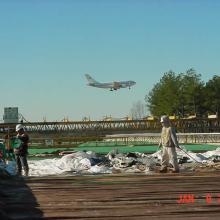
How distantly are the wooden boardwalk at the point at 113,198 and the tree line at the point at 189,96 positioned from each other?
2344 inches

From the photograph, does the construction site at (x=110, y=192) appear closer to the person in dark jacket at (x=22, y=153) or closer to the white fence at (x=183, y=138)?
Answer: the person in dark jacket at (x=22, y=153)

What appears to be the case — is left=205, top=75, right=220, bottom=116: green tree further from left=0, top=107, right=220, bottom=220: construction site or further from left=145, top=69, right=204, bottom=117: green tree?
left=0, top=107, right=220, bottom=220: construction site

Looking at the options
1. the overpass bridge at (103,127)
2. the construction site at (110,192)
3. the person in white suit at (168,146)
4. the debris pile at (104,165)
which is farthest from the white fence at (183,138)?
the person in white suit at (168,146)

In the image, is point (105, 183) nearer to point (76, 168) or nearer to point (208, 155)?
point (76, 168)

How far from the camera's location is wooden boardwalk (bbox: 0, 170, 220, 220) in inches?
306

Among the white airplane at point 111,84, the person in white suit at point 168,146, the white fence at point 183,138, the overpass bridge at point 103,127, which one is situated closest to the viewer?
the person in white suit at point 168,146

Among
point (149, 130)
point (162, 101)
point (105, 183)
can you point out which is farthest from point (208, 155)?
point (162, 101)

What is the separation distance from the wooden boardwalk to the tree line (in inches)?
2344

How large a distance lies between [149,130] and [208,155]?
29.8 metres

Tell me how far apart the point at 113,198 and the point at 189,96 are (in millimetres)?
63157

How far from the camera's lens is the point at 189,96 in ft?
235

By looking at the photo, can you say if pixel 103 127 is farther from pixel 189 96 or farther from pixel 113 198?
pixel 113 198

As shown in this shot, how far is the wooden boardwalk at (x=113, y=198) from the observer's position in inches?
306

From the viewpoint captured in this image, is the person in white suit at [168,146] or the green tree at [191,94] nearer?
the person in white suit at [168,146]
